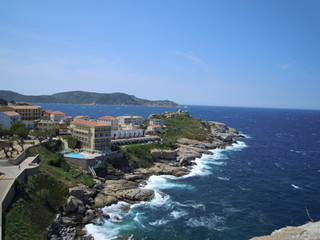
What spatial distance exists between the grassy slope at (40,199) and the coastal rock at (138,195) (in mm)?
8897

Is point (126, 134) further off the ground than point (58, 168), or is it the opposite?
point (126, 134)

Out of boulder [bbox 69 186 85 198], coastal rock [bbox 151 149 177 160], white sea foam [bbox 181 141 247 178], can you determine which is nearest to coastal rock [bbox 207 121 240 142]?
white sea foam [bbox 181 141 247 178]

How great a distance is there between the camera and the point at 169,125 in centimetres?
13638

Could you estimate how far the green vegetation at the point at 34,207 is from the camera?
35188 millimetres

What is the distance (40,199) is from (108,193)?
1506cm

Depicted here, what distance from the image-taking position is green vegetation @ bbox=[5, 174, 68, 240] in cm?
3519

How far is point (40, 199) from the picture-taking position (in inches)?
1734

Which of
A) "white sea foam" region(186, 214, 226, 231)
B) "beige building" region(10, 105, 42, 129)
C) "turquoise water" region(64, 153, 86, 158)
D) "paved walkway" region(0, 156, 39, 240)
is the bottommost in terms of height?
"white sea foam" region(186, 214, 226, 231)

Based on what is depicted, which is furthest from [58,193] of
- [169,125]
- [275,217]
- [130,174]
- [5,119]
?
[169,125]

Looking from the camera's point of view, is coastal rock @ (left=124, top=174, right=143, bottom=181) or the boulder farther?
coastal rock @ (left=124, top=174, right=143, bottom=181)

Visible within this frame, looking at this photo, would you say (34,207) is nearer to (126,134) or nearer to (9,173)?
(9,173)

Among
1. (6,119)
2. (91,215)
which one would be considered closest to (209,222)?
(91,215)

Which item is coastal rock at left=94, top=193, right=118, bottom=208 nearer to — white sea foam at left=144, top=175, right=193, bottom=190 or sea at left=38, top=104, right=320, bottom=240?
sea at left=38, top=104, right=320, bottom=240

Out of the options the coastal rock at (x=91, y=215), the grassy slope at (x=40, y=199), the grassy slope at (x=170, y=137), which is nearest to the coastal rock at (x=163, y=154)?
the grassy slope at (x=170, y=137)
